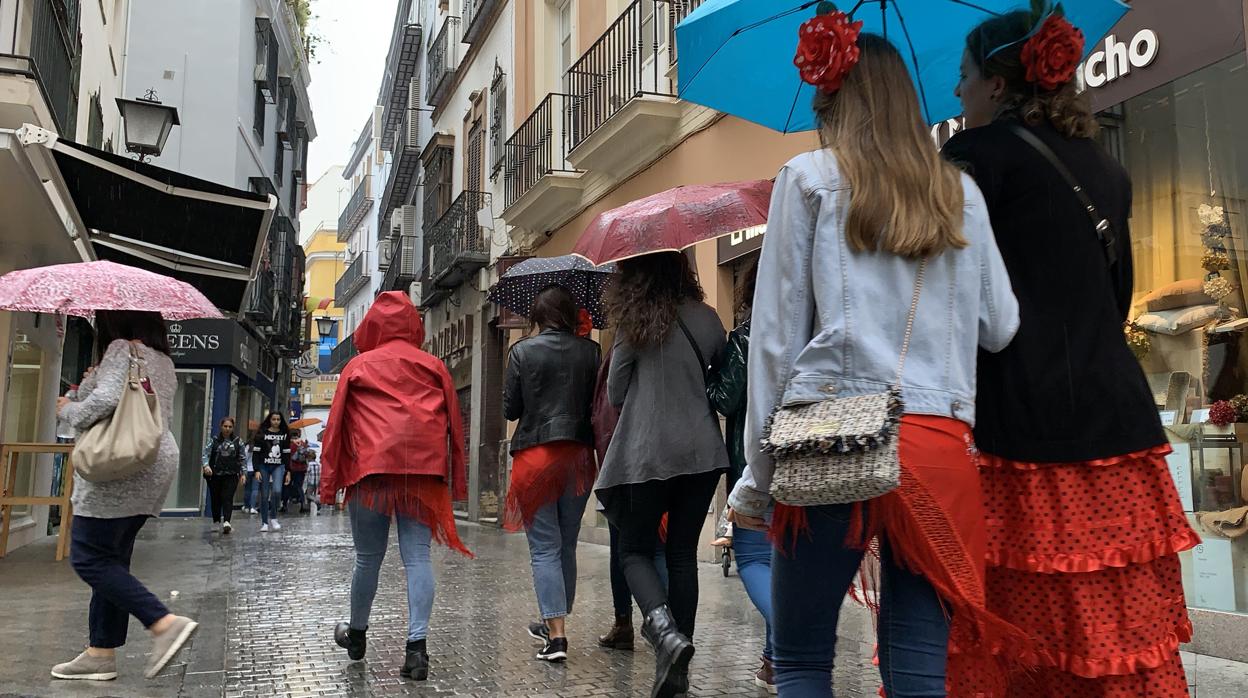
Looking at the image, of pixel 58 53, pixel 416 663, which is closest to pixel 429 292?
pixel 58 53

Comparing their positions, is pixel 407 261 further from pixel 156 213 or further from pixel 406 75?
pixel 156 213

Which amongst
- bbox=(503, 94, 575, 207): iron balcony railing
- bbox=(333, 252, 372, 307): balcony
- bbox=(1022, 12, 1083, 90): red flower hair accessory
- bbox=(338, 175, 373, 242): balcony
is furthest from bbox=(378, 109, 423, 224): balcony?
bbox=(1022, 12, 1083, 90): red flower hair accessory

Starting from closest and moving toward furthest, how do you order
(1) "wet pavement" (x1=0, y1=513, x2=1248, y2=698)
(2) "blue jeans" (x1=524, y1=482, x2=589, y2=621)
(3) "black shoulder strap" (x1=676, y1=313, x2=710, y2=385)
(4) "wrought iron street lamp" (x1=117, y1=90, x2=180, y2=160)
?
(3) "black shoulder strap" (x1=676, y1=313, x2=710, y2=385) → (1) "wet pavement" (x1=0, y1=513, x2=1248, y2=698) → (2) "blue jeans" (x1=524, y1=482, x2=589, y2=621) → (4) "wrought iron street lamp" (x1=117, y1=90, x2=180, y2=160)

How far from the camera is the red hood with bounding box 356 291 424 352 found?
18.4ft

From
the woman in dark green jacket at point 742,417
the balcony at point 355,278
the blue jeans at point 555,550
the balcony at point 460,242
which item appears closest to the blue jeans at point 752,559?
the woman in dark green jacket at point 742,417

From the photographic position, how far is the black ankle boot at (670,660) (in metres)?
4.01

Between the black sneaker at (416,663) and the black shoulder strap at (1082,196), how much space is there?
3.62 m

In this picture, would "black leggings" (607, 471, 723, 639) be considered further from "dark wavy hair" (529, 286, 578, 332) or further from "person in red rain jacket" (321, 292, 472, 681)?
"dark wavy hair" (529, 286, 578, 332)

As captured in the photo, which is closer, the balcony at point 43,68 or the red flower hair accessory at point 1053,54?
the red flower hair accessory at point 1053,54

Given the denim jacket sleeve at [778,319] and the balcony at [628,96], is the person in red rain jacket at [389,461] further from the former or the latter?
the balcony at [628,96]

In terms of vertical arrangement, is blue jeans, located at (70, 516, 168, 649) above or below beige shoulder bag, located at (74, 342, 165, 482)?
below

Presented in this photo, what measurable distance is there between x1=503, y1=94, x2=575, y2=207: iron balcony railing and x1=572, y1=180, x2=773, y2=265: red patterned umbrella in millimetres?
10824

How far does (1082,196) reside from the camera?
2.51 metres

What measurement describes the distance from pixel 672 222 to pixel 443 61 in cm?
2360
